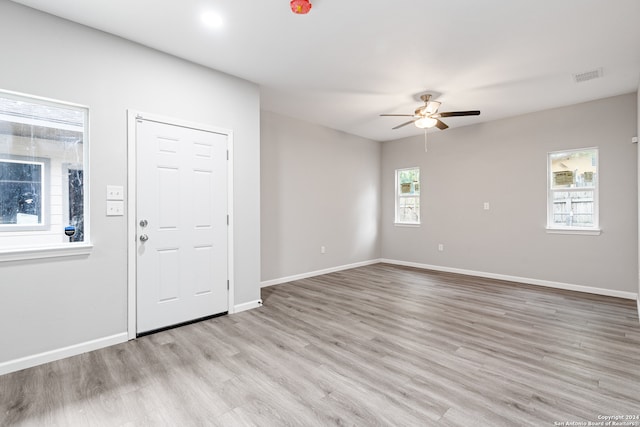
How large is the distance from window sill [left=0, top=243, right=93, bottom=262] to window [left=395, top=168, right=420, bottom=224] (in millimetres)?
5728

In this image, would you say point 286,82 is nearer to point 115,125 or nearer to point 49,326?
point 115,125

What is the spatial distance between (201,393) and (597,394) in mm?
2632

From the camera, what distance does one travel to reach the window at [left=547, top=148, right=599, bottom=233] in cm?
457

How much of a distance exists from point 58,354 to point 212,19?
305cm

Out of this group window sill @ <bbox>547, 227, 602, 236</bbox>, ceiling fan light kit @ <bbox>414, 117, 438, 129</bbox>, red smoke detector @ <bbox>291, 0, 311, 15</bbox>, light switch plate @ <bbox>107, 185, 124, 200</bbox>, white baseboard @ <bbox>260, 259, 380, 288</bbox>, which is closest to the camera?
red smoke detector @ <bbox>291, 0, 311, 15</bbox>

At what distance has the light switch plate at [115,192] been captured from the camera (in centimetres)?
275

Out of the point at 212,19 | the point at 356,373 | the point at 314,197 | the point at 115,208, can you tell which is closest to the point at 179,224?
the point at 115,208

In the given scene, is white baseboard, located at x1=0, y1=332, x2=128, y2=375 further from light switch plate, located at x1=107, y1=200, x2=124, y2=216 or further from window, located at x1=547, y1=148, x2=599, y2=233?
window, located at x1=547, y1=148, x2=599, y2=233

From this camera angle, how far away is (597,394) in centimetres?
202

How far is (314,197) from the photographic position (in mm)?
5684

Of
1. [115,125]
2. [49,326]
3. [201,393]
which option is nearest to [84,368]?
[49,326]

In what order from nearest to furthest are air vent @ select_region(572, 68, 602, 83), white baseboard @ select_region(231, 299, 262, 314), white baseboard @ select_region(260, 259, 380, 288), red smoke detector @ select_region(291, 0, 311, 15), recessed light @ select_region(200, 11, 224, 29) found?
red smoke detector @ select_region(291, 0, 311, 15)
recessed light @ select_region(200, 11, 224, 29)
air vent @ select_region(572, 68, 602, 83)
white baseboard @ select_region(231, 299, 262, 314)
white baseboard @ select_region(260, 259, 380, 288)

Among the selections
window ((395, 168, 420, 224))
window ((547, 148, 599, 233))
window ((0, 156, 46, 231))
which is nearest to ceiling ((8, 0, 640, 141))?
window ((547, 148, 599, 233))

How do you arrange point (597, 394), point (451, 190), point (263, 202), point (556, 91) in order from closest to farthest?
point (597, 394) < point (556, 91) < point (263, 202) < point (451, 190)
